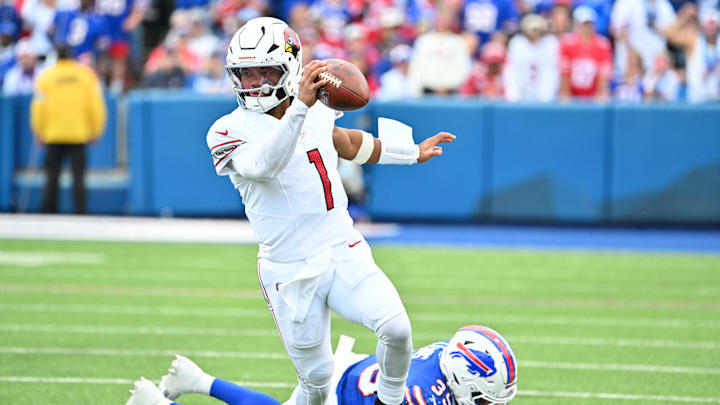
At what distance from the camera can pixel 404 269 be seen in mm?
9914

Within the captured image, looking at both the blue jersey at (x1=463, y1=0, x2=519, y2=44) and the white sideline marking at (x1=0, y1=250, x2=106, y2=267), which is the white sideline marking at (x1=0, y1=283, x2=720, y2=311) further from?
the blue jersey at (x1=463, y1=0, x2=519, y2=44)

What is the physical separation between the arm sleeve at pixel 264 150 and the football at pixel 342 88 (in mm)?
159

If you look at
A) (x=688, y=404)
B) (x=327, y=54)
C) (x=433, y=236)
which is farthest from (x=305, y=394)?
(x=327, y=54)

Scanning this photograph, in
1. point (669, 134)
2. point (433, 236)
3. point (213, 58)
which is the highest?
point (213, 58)

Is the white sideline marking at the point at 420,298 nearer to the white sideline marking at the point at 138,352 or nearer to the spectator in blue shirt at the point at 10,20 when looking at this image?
the white sideline marking at the point at 138,352

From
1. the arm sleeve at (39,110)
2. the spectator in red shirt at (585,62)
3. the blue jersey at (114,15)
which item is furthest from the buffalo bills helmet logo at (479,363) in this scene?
the blue jersey at (114,15)

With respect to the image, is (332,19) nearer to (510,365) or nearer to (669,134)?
(669,134)

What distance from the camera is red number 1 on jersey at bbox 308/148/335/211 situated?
14.0 ft

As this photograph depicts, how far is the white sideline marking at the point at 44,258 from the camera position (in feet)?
33.0

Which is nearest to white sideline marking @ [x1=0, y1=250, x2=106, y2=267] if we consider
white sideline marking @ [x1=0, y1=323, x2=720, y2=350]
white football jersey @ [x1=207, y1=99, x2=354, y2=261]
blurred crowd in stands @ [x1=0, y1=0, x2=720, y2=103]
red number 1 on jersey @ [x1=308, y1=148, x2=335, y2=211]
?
white sideline marking @ [x1=0, y1=323, x2=720, y2=350]

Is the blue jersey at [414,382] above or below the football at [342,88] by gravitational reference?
below

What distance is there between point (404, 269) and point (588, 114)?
4.25 meters

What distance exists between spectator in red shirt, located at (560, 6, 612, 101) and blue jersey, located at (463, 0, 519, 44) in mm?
1173

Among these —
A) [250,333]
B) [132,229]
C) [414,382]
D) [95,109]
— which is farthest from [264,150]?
[95,109]
